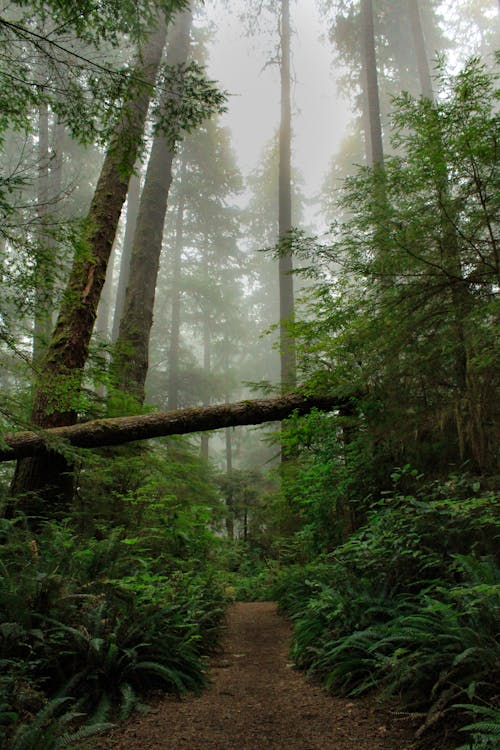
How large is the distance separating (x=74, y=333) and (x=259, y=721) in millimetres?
5286

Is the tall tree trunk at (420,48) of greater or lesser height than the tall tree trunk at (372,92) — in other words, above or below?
above

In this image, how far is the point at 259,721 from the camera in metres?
3.17

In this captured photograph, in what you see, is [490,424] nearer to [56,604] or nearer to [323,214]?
[56,604]

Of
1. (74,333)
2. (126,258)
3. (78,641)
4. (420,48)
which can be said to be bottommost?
(78,641)

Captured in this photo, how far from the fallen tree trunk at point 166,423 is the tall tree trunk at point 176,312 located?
45.0 feet

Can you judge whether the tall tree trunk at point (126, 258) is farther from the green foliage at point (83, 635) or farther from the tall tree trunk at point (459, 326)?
the tall tree trunk at point (459, 326)

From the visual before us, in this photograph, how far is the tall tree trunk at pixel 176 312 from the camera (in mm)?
20188

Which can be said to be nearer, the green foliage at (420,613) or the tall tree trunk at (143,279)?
the green foliage at (420,613)

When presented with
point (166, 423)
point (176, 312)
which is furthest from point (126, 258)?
point (166, 423)

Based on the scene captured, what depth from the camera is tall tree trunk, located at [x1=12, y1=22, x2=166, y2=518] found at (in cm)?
499

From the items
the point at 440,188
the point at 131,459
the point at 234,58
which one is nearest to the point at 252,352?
the point at 234,58

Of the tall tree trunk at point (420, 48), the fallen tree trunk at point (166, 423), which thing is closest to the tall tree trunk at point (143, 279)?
the fallen tree trunk at point (166, 423)

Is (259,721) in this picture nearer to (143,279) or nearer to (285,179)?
(143,279)

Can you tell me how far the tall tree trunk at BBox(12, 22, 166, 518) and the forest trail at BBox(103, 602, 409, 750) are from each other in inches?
115
